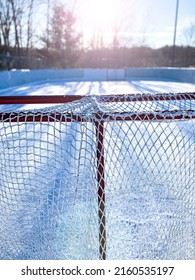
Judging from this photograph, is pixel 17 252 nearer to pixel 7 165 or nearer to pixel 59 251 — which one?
pixel 59 251

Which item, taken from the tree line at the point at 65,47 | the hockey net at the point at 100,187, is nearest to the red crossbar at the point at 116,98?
the hockey net at the point at 100,187

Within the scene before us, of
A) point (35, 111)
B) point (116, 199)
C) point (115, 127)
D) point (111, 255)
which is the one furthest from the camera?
point (116, 199)

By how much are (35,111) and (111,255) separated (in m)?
0.84

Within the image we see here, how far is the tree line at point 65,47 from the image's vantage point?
15867 millimetres

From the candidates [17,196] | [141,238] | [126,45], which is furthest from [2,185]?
[126,45]

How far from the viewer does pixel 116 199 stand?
1328mm

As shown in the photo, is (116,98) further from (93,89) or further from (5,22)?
(5,22)

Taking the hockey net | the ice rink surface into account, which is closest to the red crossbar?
the hockey net

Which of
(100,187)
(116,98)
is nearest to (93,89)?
(116,98)

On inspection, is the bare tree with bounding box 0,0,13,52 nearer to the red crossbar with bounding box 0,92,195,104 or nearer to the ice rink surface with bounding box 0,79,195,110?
the ice rink surface with bounding box 0,79,195,110

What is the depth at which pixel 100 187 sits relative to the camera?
1013mm

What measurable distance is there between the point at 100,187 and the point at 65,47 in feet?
63.7

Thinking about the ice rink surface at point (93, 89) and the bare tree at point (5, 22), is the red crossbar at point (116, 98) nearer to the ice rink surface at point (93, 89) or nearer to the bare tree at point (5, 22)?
the ice rink surface at point (93, 89)

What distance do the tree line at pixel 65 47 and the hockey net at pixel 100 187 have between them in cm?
1517
